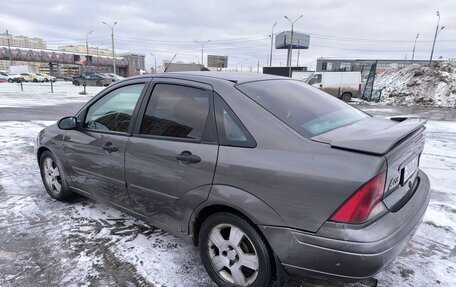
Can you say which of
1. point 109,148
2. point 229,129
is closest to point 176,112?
point 229,129

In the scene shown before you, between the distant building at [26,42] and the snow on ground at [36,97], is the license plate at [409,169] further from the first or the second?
the distant building at [26,42]

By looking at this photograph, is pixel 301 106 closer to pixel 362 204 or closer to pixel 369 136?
pixel 369 136

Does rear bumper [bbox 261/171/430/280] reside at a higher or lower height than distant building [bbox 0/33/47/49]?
lower

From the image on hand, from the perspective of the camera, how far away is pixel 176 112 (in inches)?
107

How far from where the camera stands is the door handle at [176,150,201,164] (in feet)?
7.90

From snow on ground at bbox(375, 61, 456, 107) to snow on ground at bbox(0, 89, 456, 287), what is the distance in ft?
60.0

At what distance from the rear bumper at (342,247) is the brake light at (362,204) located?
0.05m

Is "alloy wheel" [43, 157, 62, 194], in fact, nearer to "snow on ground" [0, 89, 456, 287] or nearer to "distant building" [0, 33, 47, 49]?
"snow on ground" [0, 89, 456, 287]

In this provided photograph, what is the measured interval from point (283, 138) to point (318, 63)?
281ft

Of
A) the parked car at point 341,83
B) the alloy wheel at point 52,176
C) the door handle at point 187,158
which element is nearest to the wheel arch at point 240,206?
the door handle at point 187,158

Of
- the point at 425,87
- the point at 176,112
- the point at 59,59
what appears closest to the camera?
the point at 176,112

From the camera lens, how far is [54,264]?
282 centimetres

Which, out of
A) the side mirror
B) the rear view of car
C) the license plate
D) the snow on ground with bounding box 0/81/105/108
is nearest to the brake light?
the rear view of car

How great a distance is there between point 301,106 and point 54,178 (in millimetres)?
3269
